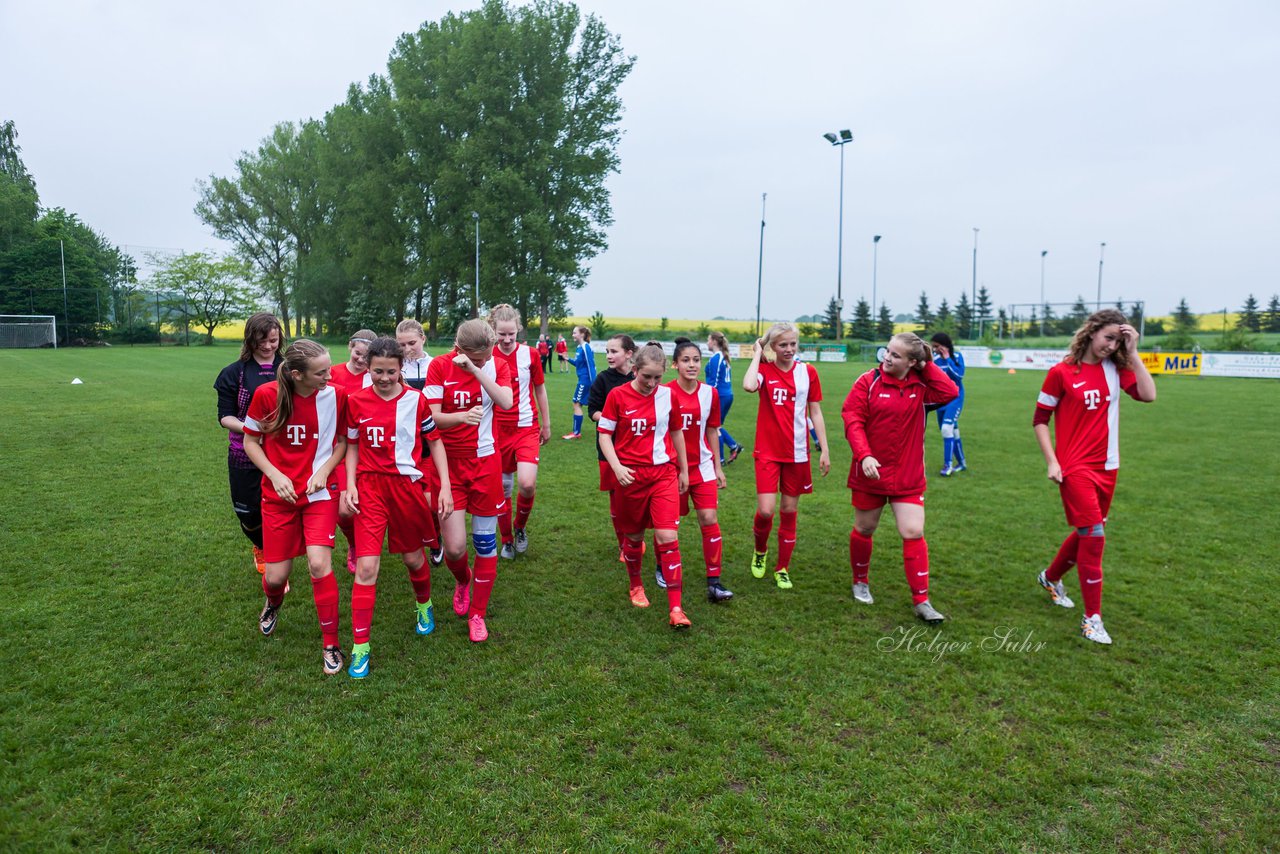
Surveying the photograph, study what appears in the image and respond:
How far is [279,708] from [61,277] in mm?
61250

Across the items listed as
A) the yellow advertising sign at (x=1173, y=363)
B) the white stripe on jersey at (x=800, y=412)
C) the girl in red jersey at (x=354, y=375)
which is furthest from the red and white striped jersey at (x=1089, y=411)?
the yellow advertising sign at (x=1173, y=363)

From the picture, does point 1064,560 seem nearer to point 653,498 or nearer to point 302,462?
point 653,498

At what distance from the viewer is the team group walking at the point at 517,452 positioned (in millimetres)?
4102

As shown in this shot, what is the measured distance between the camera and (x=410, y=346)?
5508 mm

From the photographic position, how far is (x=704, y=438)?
17.5 feet

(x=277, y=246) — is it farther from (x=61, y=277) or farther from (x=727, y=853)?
(x=727, y=853)

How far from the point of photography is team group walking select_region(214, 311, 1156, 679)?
13.5ft

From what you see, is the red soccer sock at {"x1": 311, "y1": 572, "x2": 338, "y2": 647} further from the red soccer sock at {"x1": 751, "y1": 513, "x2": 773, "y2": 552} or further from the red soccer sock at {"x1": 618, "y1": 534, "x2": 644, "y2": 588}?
the red soccer sock at {"x1": 751, "y1": 513, "x2": 773, "y2": 552}

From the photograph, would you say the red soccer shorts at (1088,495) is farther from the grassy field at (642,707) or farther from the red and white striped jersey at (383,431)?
the red and white striped jersey at (383,431)

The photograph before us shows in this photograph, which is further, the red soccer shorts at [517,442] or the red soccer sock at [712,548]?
the red soccer shorts at [517,442]

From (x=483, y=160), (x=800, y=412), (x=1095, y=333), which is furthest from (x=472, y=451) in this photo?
(x=483, y=160)

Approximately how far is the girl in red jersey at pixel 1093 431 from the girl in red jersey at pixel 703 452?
83.3 inches

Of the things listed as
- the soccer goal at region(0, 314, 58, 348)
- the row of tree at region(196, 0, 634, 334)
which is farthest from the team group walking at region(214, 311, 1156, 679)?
the soccer goal at region(0, 314, 58, 348)

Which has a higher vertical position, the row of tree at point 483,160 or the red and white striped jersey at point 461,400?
the row of tree at point 483,160
